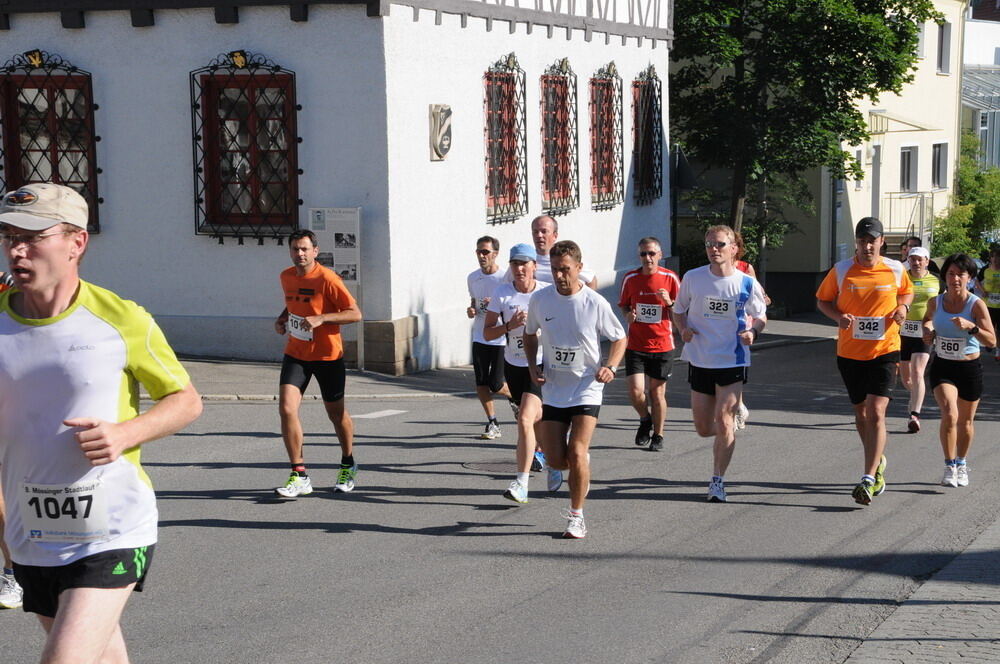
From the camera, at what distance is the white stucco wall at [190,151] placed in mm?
16766

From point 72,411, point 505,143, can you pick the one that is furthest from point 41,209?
point 505,143

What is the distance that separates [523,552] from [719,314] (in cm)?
262

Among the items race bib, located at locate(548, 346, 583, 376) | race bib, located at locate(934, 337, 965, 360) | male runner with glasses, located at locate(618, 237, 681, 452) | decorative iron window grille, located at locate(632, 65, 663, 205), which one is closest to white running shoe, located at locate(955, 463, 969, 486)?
race bib, located at locate(934, 337, 965, 360)

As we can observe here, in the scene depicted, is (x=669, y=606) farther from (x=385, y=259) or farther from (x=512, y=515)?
(x=385, y=259)

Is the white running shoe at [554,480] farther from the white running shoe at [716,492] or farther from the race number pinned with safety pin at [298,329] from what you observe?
the race number pinned with safety pin at [298,329]

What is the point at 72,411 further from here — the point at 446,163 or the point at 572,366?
the point at 446,163

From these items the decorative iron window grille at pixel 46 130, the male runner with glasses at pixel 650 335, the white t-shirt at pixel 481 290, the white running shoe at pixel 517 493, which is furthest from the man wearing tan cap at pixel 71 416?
the decorative iron window grille at pixel 46 130

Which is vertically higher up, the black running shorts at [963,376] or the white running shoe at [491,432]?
the black running shorts at [963,376]

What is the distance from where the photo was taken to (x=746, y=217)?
103 feet

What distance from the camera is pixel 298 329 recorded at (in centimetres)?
1002

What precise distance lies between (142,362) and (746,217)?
28016 mm

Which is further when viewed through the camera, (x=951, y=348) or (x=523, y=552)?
(x=951, y=348)

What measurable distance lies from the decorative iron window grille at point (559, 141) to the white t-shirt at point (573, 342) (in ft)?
42.5

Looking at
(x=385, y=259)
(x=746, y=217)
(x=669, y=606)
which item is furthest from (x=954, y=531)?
(x=746, y=217)
